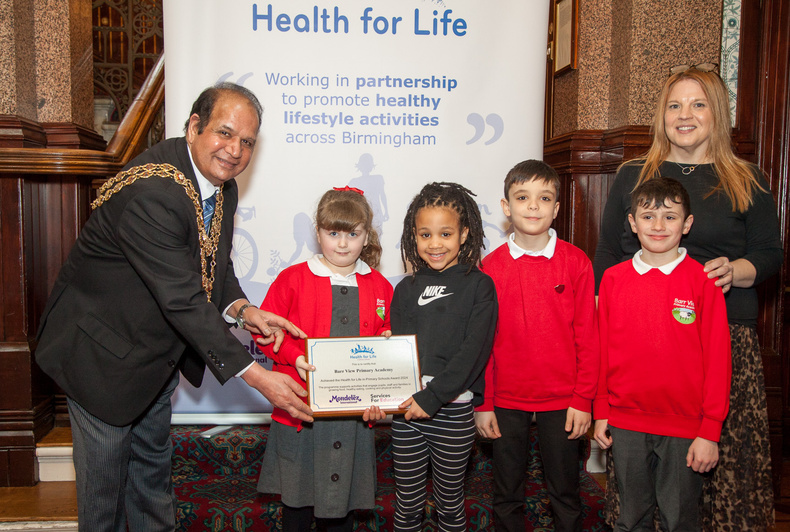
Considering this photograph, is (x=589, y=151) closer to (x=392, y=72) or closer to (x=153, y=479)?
(x=392, y=72)

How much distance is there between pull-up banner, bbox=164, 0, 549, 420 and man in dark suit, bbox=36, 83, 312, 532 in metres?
1.04

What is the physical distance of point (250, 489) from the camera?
288cm

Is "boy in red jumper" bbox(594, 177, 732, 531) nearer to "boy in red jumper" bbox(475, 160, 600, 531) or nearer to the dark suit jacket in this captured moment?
"boy in red jumper" bbox(475, 160, 600, 531)

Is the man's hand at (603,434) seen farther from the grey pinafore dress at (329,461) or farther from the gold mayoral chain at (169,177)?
the gold mayoral chain at (169,177)

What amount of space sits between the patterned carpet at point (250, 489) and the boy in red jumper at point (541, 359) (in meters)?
0.49

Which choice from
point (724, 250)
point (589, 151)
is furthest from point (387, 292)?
point (589, 151)

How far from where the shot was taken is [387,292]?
2391 mm

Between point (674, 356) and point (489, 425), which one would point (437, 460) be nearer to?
point (489, 425)

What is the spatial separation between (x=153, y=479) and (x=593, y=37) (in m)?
3.24

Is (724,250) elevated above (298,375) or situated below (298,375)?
above

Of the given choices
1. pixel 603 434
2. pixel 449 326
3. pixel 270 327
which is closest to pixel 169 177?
pixel 270 327

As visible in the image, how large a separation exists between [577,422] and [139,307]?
5.30 feet

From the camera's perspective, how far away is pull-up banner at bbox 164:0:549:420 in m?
3.05

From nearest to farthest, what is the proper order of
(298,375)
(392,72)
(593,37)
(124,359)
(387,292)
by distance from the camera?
1. (124,359)
2. (298,375)
3. (387,292)
4. (392,72)
5. (593,37)
